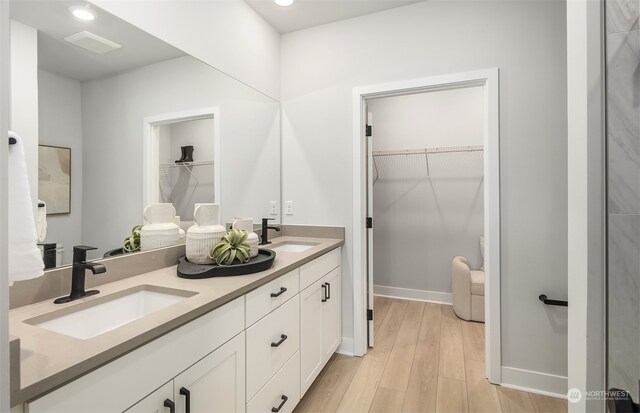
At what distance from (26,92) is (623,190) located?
1908 millimetres

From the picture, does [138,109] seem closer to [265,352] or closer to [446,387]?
[265,352]

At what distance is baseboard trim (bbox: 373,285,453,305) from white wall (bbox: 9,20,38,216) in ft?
10.9

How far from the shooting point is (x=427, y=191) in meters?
3.49

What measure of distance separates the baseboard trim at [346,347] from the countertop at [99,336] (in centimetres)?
130

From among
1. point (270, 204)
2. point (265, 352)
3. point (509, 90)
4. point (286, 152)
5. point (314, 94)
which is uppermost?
point (314, 94)

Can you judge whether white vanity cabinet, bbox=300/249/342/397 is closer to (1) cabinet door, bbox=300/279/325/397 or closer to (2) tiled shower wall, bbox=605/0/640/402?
(1) cabinet door, bbox=300/279/325/397

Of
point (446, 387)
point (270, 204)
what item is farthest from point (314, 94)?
point (446, 387)

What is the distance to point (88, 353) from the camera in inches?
27.3

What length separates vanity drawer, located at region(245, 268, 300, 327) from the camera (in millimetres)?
1286

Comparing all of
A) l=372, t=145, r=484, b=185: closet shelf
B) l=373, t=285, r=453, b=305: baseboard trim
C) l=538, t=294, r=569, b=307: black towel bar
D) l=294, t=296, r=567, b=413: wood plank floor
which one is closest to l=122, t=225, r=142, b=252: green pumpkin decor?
l=294, t=296, r=567, b=413: wood plank floor

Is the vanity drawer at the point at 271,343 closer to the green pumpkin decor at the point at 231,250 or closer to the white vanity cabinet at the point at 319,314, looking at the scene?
the white vanity cabinet at the point at 319,314

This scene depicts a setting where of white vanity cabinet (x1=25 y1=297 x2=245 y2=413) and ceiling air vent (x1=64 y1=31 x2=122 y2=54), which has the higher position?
ceiling air vent (x1=64 y1=31 x2=122 y2=54)

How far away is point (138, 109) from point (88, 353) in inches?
46.6

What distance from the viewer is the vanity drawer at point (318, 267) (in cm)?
178
